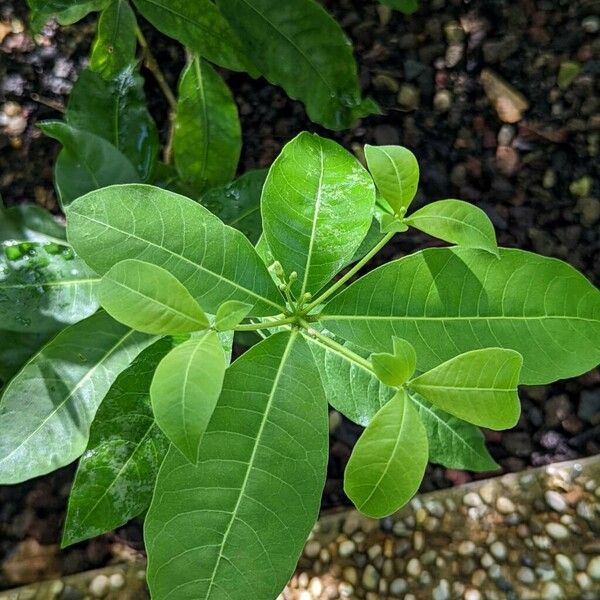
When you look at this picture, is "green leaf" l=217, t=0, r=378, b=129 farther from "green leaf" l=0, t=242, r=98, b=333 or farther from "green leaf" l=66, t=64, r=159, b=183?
"green leaf" l=0, t=242, r=98, b=333

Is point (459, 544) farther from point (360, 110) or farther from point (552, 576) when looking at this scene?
point (360, 110)

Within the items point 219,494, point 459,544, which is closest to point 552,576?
point 459,544

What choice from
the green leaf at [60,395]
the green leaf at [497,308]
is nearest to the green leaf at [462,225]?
the green leaf at [497,308]

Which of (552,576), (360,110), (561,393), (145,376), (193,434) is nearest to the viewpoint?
(193,434)

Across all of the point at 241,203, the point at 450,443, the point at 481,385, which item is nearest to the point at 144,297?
the point at 481,385

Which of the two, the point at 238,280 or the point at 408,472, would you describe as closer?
the point at 408,472

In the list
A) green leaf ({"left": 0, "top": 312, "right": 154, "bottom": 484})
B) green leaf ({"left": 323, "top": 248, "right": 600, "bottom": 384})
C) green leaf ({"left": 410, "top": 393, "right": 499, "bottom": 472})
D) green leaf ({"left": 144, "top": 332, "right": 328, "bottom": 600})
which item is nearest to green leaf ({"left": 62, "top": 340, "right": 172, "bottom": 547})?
green leaf ({"left": 0, "top": 312, "right": 154, "bottom": 484})

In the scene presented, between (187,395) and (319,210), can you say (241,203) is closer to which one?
(319,210)
